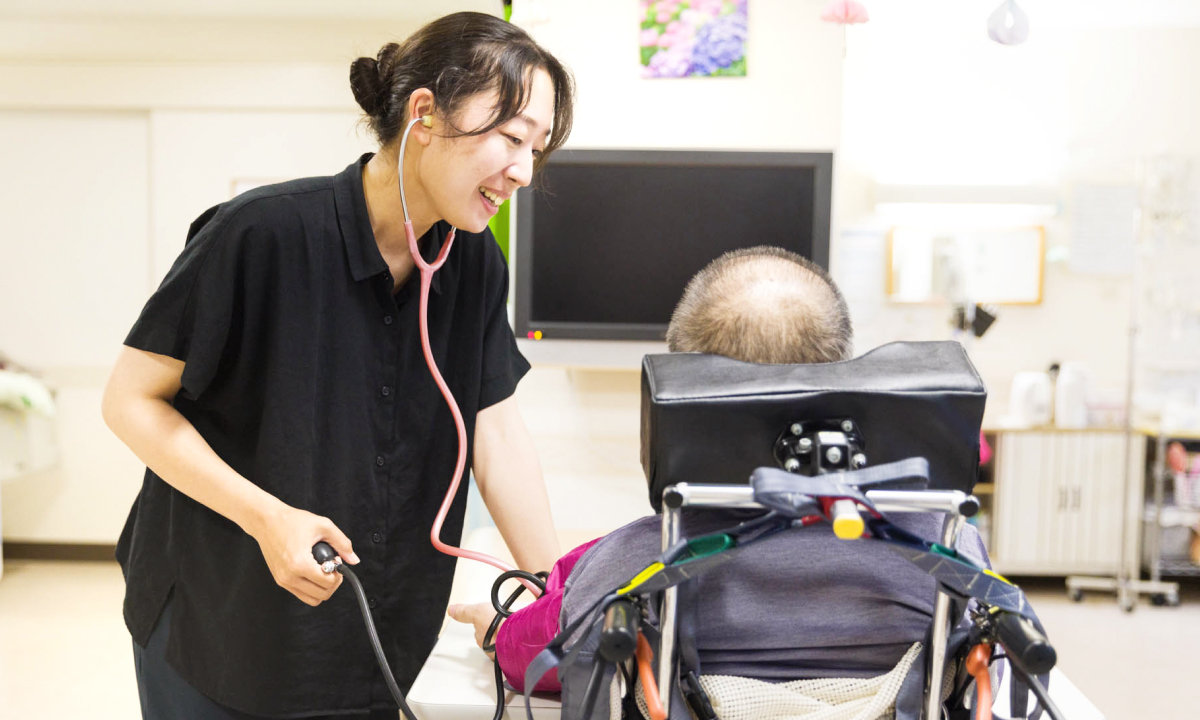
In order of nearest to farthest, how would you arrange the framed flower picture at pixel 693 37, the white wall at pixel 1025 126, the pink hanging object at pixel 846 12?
the pink hanging object at pixel 846 12, the framed flower picture at pixel 693 37, the white wall at pixel 1025 126

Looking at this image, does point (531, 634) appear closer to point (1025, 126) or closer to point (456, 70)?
point (456, 70)

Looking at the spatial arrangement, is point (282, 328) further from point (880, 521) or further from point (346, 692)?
point (880, 521)

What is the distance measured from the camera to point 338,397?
110cm

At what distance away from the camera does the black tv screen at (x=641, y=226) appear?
2.36m

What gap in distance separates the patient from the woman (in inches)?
13.4

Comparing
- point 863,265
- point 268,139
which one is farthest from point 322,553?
point 268,139

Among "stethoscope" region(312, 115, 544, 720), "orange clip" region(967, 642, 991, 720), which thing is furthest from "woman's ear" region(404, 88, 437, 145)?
"orange clip" region(967, 642, 991, 720)

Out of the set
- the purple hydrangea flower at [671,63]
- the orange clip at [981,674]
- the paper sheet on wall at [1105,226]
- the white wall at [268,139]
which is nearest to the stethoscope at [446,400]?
the orange clip at [981,674]

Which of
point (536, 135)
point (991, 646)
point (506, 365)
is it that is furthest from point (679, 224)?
point (991, 646)

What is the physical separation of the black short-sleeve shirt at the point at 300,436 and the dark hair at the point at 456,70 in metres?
0.11

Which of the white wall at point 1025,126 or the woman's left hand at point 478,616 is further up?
the white wall at point 1025,126

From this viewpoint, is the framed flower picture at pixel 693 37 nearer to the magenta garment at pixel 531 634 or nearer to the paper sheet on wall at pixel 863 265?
the paper sheet on wall at pixel 863 265

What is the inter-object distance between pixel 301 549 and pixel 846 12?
194cm

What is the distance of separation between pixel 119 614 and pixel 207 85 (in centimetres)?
220
